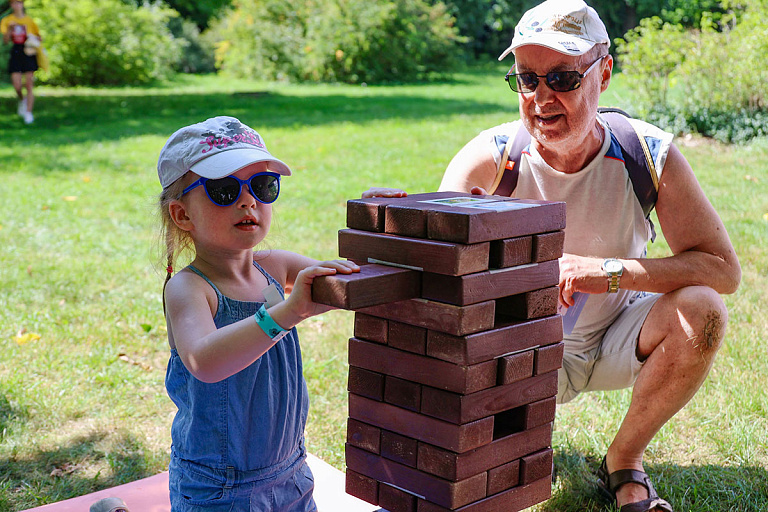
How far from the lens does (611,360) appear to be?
307 cm

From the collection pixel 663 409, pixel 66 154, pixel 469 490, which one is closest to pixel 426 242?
pixel 469 490

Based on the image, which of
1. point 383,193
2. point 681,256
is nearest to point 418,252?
point 383,193

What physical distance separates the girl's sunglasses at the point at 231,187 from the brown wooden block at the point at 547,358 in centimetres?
94

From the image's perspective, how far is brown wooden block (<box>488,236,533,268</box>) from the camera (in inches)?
79.0

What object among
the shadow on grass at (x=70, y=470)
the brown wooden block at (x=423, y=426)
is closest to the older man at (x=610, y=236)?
the brown wooden block at (x=423, y=426)

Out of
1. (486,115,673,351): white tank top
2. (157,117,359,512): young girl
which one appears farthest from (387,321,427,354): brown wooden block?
(486,115,673,351): white tank top

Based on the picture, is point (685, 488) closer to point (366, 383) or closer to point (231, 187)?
point (366, 383)

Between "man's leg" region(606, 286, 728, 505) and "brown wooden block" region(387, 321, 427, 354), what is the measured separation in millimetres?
1194

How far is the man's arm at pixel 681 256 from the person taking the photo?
279 centimetres

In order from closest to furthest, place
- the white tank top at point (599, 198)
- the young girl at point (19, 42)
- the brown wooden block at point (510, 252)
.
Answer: the brown wooden block at point (510, 252) → the white tank top at point (599, 198) → the young girl at point (19, 42)

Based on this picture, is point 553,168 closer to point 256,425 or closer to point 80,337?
point 256,425

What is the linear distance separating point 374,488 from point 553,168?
146 centimetres

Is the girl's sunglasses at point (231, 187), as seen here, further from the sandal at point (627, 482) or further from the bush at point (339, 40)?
the bush at point (339, 40)

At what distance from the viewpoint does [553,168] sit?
118 inches
